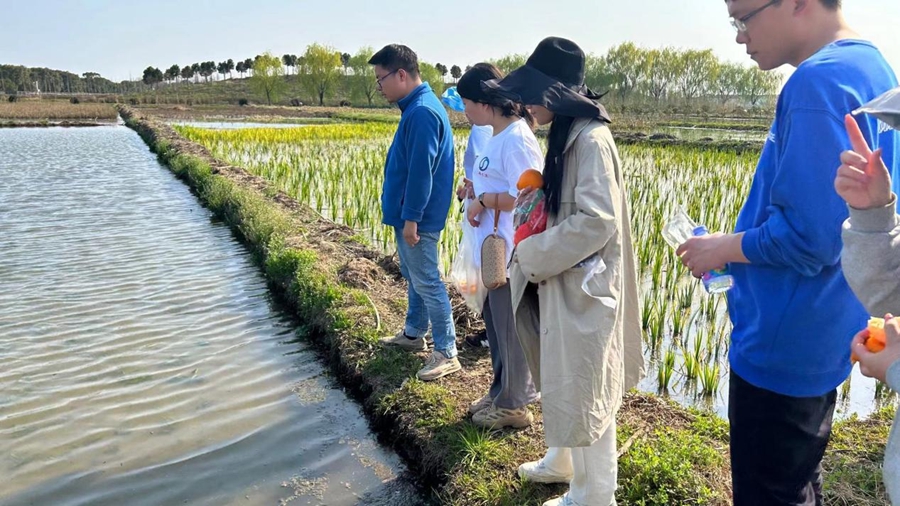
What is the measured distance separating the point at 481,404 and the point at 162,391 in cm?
210

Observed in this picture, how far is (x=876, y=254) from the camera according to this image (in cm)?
115

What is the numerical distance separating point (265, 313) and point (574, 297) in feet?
12.8

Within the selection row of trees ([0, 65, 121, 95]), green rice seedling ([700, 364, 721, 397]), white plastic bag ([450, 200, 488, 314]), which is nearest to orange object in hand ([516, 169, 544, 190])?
white plastic bag ([450, 200, 488, 314])

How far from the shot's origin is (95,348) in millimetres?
4434

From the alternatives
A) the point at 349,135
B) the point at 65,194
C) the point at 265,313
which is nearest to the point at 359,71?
the point at 349,135

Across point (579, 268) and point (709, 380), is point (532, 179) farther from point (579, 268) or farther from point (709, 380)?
point (709, 380)

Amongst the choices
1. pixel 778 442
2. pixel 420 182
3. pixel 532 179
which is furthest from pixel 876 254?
pixel 420 182

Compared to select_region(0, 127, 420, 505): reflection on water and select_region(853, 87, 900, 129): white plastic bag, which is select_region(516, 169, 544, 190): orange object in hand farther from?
select_region(0, 127, 420, 505): reflection on water

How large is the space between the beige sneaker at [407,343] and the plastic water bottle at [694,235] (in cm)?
229

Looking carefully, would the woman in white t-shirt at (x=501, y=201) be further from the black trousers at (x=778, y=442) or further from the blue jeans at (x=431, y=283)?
the black trousers at (x=778, y=442)

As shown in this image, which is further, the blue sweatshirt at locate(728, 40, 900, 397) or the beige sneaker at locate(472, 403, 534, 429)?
the beige sneaker at locate(472, 403, 534, 429)

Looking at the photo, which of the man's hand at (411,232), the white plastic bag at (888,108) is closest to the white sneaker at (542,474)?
the man's hand at (411,232)

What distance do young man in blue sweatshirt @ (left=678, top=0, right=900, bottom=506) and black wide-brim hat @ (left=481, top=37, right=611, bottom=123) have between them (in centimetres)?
53

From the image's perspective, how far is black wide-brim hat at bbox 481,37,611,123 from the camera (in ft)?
6.35
